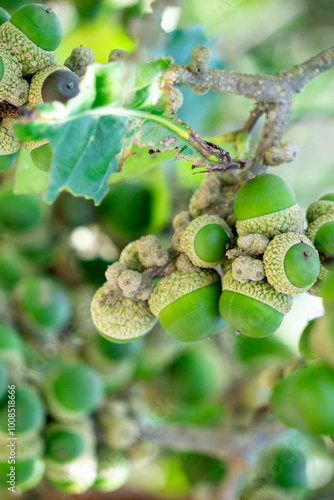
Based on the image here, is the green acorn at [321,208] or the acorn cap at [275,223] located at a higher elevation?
the green acorn at [321,208]

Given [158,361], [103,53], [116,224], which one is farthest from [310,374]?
[103,53]

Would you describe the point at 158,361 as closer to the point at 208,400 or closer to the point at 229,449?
the point at 208,400

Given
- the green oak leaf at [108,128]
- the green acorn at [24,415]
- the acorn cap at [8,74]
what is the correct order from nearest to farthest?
the green oak leaf at [108,128] < the acorn cap at [8,74] < the green acorn at [24,415]

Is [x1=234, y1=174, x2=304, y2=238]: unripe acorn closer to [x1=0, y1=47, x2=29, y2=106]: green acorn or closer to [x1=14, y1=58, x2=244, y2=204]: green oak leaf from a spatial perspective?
[x1=14, y1=58, x2=244, y2=204]: green oak leaf

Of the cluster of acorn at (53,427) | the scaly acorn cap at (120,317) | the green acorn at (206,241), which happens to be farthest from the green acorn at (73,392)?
the green acorn at (206,241)

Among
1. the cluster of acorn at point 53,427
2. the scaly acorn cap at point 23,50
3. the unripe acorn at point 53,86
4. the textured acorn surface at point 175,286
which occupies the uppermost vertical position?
the scaly acorn cap at point 23,50

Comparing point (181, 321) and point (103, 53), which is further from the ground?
point (103, 53)

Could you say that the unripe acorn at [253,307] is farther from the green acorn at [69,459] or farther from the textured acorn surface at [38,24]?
the green acorn at [69,459]
